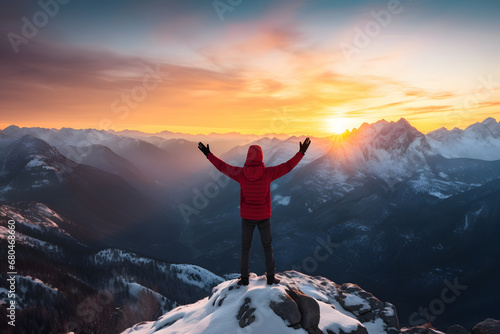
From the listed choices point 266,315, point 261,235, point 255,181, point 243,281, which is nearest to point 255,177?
point 255,181

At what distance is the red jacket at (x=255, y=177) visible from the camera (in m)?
13.0

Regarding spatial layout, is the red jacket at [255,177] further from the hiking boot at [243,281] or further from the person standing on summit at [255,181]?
the hiking boot at [243,281]

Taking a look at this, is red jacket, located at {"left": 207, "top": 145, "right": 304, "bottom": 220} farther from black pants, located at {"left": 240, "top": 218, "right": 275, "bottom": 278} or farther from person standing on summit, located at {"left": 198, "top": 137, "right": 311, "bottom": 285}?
black pants, located at {"left": 240, "top": 218, "right": 275, "bottom": 278}

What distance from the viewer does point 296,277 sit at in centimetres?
6325

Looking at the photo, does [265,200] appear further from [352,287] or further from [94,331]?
[94,331]

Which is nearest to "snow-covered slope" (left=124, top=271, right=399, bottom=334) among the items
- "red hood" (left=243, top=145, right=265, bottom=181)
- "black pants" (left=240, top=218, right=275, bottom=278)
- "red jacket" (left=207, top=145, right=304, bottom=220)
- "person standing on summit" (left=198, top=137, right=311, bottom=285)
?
"black pants" (left=240, top=218, right=275, bottom=278)

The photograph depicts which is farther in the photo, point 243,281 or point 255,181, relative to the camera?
point 243,281

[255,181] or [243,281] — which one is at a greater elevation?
[255,181]

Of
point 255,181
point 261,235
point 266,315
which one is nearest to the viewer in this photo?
point 255,181

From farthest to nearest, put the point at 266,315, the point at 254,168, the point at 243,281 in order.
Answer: the point at 243,281 → the point at 266,315 → the point at 254,168

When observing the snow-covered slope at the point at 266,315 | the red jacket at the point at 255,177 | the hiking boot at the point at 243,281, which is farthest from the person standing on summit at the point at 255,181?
the hiking boot at the point at 243,281

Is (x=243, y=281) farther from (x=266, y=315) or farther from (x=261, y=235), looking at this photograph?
(x=261, y=235)

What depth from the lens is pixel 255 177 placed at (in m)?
13.0

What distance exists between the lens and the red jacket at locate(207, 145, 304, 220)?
1305cm
